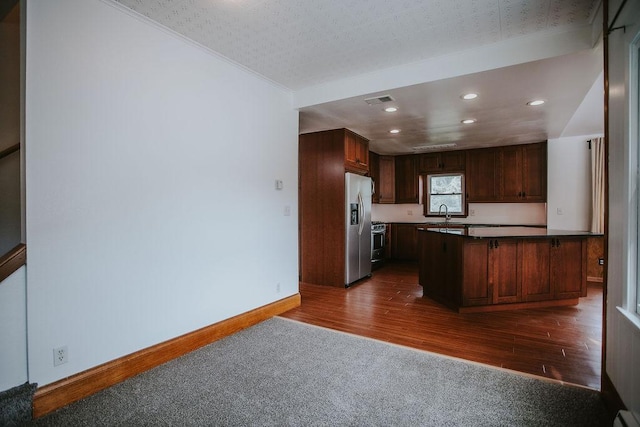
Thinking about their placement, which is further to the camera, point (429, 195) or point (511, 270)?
point (429, 195)

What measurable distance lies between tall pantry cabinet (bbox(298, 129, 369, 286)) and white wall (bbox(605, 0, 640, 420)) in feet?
10.5

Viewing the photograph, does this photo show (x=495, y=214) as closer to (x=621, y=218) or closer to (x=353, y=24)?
(x=621, y=218)

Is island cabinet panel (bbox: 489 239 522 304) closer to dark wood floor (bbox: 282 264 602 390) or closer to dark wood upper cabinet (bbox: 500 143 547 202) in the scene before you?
dark wood floor (bbox: 282 264 602 390)

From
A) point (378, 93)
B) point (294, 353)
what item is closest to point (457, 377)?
point (294, 353)

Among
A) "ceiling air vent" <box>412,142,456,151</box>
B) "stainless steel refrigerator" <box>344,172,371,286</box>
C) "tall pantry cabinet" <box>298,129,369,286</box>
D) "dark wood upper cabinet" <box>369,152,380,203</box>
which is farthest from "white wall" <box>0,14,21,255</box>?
"ceiling air vent" <box>412,142,456,151</box>

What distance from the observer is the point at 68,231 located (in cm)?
197

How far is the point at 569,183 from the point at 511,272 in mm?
3117

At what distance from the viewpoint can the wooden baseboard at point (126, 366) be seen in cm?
187

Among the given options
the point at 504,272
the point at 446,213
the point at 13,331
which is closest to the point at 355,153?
the point at 504,272

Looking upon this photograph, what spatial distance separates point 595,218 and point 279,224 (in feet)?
17.1

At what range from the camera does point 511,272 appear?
3.69 metres

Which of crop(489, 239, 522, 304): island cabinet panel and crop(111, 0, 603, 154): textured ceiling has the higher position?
crop(111, 0, 603, 154): textured ceiling

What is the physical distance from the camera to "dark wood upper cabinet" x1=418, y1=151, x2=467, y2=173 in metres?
6.64

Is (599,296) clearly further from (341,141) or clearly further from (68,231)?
(68,231)
